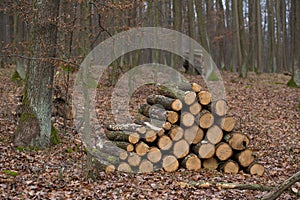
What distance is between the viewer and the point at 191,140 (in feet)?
26.2

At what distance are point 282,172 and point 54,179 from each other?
15.1ft

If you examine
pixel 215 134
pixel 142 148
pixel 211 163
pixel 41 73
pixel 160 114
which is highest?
pixel 41 73

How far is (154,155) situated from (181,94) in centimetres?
144

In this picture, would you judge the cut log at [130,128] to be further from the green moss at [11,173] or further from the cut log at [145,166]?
the green moss at [11,173]

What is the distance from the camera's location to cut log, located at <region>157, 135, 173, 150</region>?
7.86 m

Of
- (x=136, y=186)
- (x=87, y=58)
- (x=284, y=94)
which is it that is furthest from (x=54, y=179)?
(x=284, y=94)

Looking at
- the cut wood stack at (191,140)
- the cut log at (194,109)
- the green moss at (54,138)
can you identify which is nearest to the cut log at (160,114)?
the cut wood stack at (191,140)

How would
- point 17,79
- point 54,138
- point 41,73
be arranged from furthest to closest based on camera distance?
point 17,79
point 54,138
point 41,73

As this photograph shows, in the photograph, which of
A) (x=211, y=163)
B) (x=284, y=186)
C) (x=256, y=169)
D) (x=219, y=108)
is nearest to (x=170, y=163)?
(x=211, y=163)

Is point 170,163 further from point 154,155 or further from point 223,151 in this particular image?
point 223,151

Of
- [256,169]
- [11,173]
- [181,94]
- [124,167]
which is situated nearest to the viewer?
[11,173]

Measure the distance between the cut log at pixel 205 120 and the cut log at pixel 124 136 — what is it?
4.52ft

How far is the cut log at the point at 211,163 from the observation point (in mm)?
7973

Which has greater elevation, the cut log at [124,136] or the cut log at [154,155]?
the cut log at [124,136]
